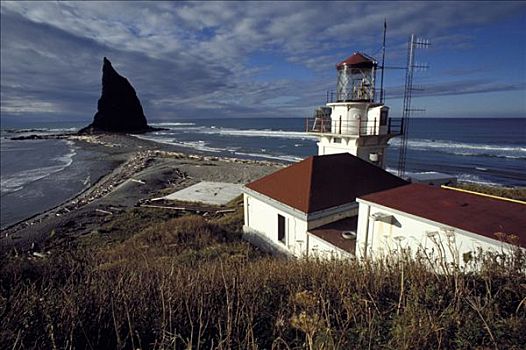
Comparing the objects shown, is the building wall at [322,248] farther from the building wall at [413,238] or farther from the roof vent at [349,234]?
the roof vent at [349,234]

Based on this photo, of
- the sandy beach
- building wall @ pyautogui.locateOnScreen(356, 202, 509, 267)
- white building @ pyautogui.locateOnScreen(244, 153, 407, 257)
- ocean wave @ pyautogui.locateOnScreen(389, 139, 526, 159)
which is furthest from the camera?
ocean wave @ pyautogui.locateOnScreen(389, 139, 526, 159)

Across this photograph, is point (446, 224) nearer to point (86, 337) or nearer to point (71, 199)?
point (86, 337)

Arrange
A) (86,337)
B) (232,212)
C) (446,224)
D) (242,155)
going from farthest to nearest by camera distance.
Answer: (242,155) → (232,212) → (446,224) → (86,337)

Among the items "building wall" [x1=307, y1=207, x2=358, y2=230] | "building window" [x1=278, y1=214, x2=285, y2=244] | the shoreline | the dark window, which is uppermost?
the dark window

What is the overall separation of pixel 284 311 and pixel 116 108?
103272mm

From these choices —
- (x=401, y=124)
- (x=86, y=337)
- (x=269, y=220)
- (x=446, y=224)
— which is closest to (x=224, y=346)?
(x=86, y=337)

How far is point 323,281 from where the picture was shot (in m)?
3.55

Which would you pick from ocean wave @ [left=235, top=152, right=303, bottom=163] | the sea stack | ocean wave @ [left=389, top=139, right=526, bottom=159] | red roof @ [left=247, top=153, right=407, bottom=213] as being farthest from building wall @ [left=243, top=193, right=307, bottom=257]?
the sea stack

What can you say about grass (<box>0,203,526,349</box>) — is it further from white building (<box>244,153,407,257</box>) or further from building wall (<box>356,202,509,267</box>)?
white building (<box>244,153,407,257</box>)

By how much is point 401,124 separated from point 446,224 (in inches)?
363

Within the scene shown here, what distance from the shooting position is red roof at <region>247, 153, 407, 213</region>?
8.77m

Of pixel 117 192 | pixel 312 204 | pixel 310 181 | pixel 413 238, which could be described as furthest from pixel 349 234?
pixel 117 192

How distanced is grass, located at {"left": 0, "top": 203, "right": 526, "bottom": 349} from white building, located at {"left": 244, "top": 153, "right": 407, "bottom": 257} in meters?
3.66

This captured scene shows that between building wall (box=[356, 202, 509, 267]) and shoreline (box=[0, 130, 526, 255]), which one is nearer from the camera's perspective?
building wall (box=[356, 202, 509, 267])
